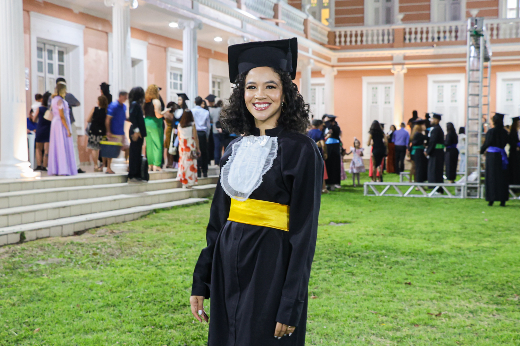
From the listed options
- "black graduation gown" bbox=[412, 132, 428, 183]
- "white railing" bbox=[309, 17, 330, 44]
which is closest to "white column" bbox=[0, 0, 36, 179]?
"black graduation gown" bbox=[412, 132, 428, 183]

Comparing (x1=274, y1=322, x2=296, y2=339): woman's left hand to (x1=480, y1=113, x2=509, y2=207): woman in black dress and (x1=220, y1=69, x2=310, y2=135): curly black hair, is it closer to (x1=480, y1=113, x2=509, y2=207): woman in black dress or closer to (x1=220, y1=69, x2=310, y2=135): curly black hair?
(x1=220, y1=69, x2=310, y2=135): curly black hair

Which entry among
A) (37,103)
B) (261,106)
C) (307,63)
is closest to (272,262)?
(261,106)

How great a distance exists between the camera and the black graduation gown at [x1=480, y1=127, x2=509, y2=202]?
988 centimetres

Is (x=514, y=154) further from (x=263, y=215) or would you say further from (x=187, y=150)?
(x=263, y=215)

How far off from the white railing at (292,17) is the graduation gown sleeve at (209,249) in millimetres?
16465

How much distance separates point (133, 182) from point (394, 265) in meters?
5.38

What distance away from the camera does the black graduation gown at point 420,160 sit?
501 inches

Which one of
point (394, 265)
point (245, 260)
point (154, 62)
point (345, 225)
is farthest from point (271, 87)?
point (154, 62)

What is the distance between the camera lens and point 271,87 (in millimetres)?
2107

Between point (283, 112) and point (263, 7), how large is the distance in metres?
15.2

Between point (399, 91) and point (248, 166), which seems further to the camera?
point (399, 91)

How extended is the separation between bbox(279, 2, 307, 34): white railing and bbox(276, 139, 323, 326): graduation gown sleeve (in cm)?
1658

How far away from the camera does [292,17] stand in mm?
18906

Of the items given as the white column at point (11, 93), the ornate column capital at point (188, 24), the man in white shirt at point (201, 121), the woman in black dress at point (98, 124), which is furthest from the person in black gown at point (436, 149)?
the white column at point (11, 93)
